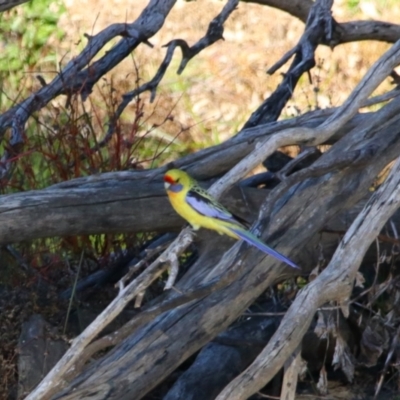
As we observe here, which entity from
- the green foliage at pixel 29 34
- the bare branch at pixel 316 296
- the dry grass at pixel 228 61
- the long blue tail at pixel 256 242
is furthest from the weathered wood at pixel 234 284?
the green foliage at pixel 29 34

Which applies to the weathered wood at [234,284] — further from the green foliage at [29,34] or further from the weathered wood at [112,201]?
the green foliage at [29,34]

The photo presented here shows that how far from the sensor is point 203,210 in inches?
134

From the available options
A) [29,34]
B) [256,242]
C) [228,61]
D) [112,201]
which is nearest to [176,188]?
[256,242]

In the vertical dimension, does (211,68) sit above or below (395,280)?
above

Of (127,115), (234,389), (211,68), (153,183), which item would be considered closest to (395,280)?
(153,183)

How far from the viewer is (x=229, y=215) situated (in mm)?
3377

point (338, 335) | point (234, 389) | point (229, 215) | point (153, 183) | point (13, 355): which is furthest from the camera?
point (13, 355)

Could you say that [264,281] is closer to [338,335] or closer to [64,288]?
[338,335]

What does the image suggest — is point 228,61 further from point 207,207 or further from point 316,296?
point 316,296

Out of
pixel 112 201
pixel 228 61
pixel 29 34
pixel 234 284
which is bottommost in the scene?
pixel 234 284

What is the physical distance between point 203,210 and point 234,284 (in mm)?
403

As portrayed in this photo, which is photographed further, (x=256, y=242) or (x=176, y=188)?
(x=176, y=188)

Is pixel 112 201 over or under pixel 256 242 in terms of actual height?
over

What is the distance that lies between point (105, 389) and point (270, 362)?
577 millimetres
